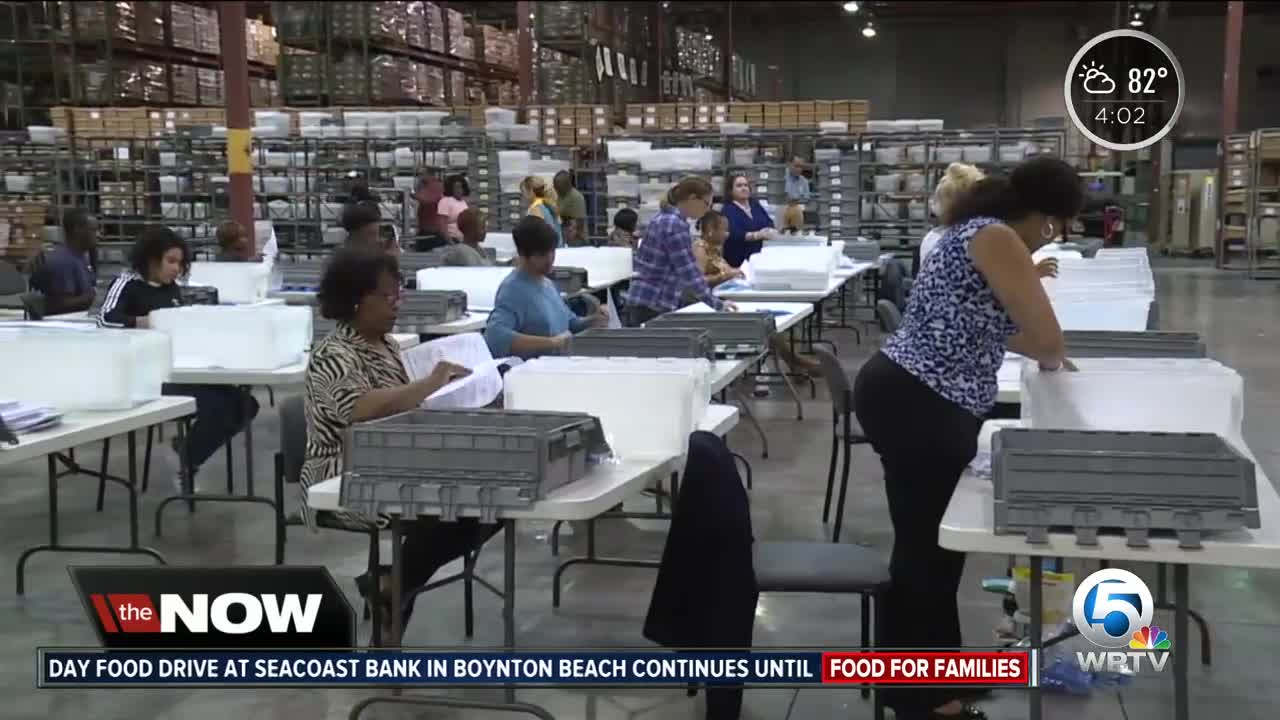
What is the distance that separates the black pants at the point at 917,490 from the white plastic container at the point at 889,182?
13605mm

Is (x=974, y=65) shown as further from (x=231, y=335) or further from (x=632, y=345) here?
(x=632, y=345)

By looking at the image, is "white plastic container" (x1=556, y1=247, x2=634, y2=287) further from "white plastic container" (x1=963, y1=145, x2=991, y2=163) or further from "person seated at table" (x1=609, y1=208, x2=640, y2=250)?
"white plastic container" (x1=963, y1=145, x2=991, y2=163)

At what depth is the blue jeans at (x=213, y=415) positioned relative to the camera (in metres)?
5.97

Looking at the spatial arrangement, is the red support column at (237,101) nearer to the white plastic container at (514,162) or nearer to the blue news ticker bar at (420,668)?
the white plastic container at (514,162)

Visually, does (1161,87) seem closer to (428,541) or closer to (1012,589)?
(1012,589)

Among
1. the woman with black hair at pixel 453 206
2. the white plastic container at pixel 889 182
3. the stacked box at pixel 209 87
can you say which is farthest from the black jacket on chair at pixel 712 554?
the stacked box at pixel 209 87

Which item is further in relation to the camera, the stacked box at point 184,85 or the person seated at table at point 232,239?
the stacked box at point 184,85

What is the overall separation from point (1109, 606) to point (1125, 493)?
64 centimetres

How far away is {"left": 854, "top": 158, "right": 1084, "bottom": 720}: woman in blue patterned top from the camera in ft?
10.7

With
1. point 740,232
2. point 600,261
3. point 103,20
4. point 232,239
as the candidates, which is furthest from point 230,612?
point 103,20

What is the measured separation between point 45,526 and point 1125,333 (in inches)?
177

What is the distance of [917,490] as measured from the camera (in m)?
3.38

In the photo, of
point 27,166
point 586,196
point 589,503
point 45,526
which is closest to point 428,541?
point 589,503

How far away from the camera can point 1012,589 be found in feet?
13.8
